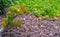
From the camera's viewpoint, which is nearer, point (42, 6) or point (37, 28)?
point (37, 28)

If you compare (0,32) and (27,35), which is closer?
Answer: (0,32)

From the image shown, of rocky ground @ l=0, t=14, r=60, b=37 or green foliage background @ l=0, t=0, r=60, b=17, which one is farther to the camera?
green foliage background @ l=0, t=0, r=60, b=17

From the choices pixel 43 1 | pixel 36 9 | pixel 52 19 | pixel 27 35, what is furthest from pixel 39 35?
pixel 43 1

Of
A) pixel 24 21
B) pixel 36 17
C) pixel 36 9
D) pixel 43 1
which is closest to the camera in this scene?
pixel 24 21

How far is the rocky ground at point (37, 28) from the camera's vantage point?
545 cm

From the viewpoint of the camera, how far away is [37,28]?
579 centimetres

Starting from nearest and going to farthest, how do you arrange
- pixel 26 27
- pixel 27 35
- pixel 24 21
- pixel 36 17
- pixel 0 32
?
pixel 0 32 < pixel 27 35 < pixel 26 27 < pixel 24 21 < pixel 36 17

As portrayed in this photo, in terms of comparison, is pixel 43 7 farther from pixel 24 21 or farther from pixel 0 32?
pixel 0 32

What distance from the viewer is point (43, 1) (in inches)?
304

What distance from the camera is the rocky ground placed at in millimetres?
5453

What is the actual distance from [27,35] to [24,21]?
891 mm

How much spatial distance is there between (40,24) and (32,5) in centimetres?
132

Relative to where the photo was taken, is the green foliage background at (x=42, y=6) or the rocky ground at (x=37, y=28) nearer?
the rocky ground at (x=37, y=28)

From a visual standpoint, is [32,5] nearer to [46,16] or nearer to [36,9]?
[36,9]
